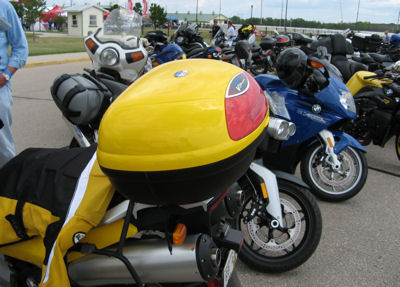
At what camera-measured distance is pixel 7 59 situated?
2.91m

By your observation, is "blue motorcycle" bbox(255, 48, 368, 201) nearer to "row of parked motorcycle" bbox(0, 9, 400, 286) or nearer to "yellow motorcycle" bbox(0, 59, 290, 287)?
"row of parked motorcycle" bbox(0, 9, 400, 286)

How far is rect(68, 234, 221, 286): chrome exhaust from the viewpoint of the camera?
4.21ft

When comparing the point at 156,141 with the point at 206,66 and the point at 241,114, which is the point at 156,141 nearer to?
the point at 241,114

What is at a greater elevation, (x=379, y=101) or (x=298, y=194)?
(x=379, y=101)

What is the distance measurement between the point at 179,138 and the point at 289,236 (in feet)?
4.69

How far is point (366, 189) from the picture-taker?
374 centimetres

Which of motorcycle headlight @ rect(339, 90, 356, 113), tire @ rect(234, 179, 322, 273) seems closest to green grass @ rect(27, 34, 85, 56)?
motorcycle headlight @ rect(339, 90, 356, 113)

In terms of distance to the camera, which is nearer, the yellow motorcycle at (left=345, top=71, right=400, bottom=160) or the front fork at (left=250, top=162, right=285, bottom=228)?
the front fork at (left=250, top=162, right=285, bottom=228)

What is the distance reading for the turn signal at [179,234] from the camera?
126cm

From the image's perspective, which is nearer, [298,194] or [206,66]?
[206,66]

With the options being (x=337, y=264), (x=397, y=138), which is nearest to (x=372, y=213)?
(x=337, y=264)

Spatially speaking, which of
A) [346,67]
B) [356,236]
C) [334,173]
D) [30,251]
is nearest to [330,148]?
[334,173]

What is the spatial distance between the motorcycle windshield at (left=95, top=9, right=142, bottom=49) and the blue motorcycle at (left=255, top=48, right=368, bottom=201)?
1.24 metres

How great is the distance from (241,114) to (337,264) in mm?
1703
